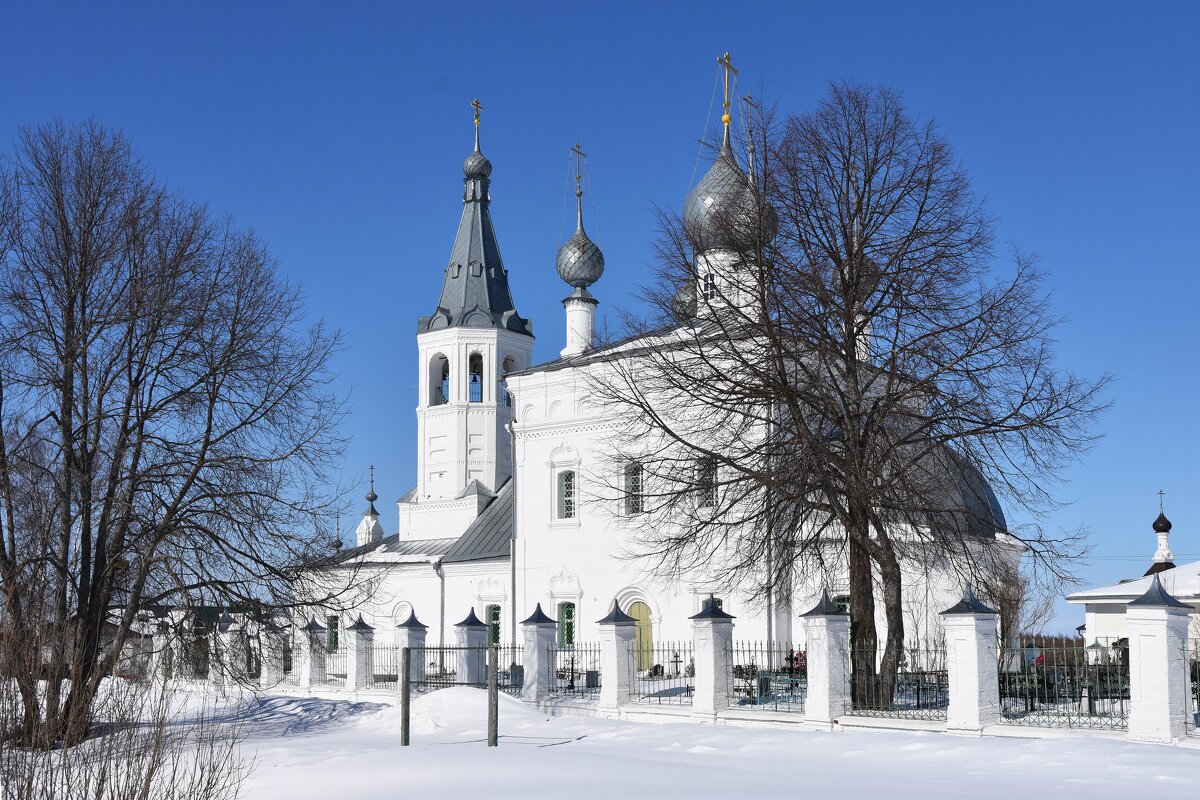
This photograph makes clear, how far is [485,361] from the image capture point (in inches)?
1375

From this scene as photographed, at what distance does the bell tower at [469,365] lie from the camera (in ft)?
114

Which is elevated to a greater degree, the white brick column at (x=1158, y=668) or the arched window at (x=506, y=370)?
the arched window at (x=506, y=370)

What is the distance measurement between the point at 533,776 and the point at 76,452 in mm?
8622

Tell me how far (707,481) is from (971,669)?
437 cm

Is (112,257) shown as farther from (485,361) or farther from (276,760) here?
(485,361)

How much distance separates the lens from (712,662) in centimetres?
1648

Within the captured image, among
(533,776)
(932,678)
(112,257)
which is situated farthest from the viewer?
(932,678)

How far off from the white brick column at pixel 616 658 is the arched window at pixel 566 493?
10.5 metres

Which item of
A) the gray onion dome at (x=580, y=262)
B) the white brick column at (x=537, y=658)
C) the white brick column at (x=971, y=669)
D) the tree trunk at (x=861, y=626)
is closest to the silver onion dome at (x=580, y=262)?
the gray onion dome at (x=580, y=262)

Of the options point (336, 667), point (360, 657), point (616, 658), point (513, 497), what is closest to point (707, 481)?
point (616, 658)

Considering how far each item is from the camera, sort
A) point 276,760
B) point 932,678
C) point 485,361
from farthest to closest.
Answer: point 485,361
point 932,678
point 276,760

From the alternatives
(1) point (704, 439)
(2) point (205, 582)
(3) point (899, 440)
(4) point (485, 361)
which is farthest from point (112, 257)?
(4) point (485, 361)

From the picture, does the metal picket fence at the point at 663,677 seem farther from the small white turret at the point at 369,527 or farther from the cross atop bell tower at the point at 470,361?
the small white turret at the point at 369,527

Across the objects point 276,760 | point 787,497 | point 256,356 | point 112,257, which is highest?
point 112,257
